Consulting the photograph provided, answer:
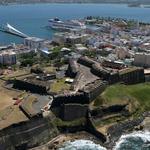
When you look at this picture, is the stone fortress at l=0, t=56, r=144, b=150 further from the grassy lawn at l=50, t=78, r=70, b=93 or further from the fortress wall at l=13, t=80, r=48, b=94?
the grassy lawn at l=50, t=78, r=70, b=93

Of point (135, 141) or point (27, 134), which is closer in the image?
point (27, 134)

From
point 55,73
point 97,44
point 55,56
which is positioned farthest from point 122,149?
point 97,44

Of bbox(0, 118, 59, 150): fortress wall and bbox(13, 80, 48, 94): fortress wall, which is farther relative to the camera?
bbox(13, 80, 48, 94): fortress wall

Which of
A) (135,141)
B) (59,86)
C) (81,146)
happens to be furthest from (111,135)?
(59,86)

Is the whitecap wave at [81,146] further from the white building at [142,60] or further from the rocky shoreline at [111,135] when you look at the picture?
the white building at [142,60]

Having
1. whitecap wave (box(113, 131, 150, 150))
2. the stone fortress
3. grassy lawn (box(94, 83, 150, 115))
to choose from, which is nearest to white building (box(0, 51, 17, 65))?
the stone fortress

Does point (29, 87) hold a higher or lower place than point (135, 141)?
higher

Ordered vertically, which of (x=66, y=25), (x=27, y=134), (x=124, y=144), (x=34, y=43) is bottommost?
(x=66, y=25)

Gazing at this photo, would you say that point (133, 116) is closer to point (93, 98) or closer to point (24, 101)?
point (93, 98)

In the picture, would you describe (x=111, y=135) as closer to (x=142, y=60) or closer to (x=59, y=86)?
(x=59, y=86)
